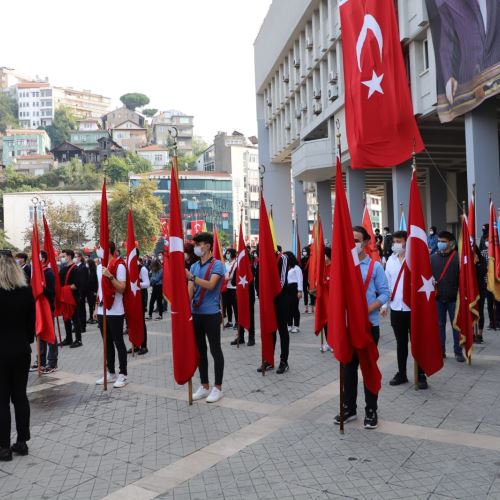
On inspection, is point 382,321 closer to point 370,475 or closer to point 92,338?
point 92,338

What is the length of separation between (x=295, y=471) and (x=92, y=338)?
32.0 feet

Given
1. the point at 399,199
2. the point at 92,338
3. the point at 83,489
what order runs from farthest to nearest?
the point at 399,199 < the point at 92,338 < the point at 83,489

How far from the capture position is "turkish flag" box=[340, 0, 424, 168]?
1059 centimetres

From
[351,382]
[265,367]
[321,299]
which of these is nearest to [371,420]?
[351,382]

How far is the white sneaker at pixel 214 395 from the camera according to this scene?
673 centimetres

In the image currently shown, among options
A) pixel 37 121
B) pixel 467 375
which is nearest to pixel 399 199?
pixel 467 375

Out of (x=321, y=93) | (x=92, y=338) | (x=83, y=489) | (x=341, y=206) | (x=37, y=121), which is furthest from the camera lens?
(x=37, y=121)

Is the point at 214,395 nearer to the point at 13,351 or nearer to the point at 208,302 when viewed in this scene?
the point at 208,302

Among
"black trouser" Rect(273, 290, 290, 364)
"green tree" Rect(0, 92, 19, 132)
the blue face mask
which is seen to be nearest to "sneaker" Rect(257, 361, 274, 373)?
"black trouser" Rect(273, 290, 290, 364)

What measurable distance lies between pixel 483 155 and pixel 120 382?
13321 millimetres

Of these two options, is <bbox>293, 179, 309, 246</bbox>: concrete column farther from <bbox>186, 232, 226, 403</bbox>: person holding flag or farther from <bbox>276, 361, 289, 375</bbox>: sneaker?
<bbox>186, 232, 226, 403</bbox>: person holding flag

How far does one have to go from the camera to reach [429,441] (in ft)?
16.7

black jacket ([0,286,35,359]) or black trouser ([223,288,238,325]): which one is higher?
black jacket ([0,286,35,359])

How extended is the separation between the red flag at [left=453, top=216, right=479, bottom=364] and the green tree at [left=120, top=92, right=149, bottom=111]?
168 metres
